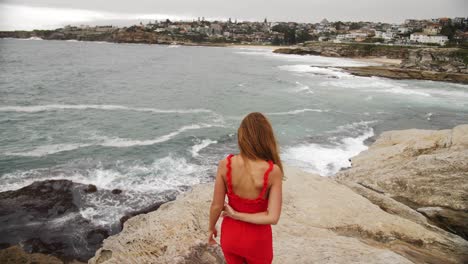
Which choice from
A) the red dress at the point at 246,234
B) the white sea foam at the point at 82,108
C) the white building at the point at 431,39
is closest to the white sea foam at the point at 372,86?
the white sea foam at the point at 82,108

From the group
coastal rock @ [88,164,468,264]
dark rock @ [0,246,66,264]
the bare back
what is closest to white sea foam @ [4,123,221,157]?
dark rock @ [0,246,66,264]

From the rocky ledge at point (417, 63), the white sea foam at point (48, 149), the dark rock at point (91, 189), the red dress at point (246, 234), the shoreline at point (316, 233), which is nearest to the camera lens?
the red dress at point (246, 234)

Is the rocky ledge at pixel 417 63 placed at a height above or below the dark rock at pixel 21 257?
above

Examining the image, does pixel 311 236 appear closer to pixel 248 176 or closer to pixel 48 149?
pixel 248 176

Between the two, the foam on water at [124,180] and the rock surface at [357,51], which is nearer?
the foam on water at [124,180]

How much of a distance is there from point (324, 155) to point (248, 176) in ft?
66.4

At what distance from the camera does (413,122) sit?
33062 millimetres

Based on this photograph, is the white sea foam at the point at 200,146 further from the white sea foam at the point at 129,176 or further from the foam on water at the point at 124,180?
the white sea foam at the point at 129,176

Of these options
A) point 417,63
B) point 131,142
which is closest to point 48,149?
point 131,142

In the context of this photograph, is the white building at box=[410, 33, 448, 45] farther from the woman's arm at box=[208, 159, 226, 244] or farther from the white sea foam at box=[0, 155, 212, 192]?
the woman's arm at box=[208, 159, 226, 244]

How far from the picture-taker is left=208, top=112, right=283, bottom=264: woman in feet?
10.3

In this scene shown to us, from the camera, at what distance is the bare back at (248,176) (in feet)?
10.3

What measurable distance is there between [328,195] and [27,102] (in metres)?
34.7

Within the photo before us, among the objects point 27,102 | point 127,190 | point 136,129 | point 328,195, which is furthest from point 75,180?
point 27,102
